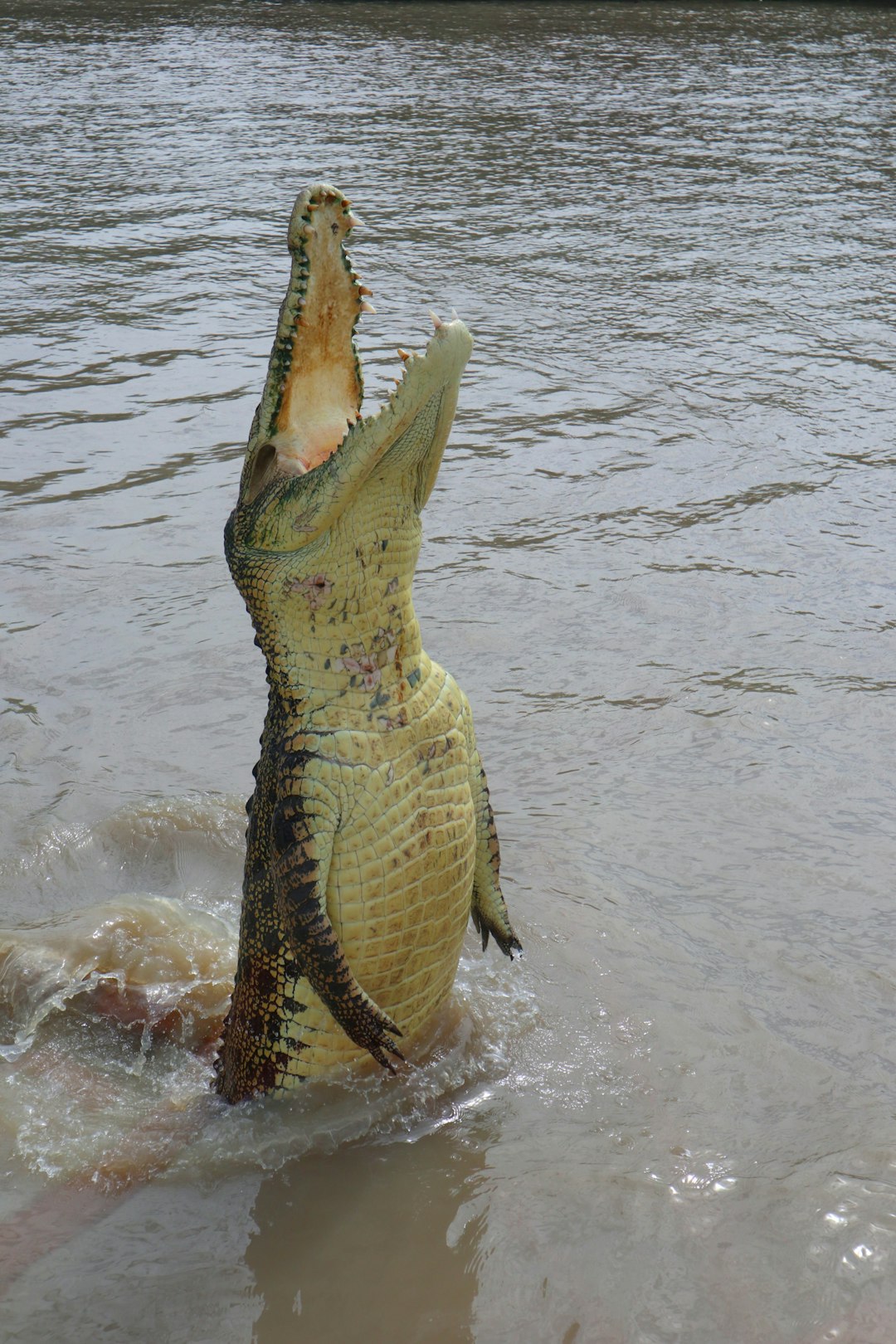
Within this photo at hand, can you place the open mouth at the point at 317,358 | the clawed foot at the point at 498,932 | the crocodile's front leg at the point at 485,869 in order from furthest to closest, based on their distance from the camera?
the clawed foot at the point at 498,932
the crocodile's front leg at the point at 485,869
the open mouth at the point at 317,358

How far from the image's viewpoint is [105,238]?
9.99 m

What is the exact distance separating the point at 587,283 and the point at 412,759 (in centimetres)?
690

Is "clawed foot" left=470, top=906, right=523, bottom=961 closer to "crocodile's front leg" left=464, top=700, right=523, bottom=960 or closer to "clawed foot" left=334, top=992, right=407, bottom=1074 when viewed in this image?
"crocodile's front leg" left=464, top=700, right=523, bottom=960

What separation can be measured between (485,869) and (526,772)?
1282 millimetres

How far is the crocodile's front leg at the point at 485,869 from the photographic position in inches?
126

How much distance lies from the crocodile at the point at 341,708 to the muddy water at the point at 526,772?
0.38 metres

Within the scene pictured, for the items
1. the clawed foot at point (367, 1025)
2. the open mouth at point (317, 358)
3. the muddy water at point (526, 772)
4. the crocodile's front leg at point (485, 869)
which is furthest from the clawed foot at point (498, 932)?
the open mouth at point (317, 358)

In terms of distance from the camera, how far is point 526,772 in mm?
4578

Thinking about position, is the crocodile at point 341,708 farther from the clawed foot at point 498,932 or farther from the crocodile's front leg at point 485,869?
the clawed foot at point 498,932

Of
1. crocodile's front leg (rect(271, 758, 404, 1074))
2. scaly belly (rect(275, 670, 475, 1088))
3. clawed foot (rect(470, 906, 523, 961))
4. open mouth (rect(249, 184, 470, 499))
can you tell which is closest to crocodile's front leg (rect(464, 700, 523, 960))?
clawed foot (rect(470, 906, 523, 961))

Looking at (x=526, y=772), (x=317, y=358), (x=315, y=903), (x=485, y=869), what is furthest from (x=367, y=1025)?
(x=526, y=772)

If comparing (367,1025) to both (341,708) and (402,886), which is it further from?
(341,708)

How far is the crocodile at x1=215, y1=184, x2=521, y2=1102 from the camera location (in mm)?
2820

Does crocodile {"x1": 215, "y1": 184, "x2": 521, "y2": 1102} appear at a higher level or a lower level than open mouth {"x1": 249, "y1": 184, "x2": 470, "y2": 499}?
lower
